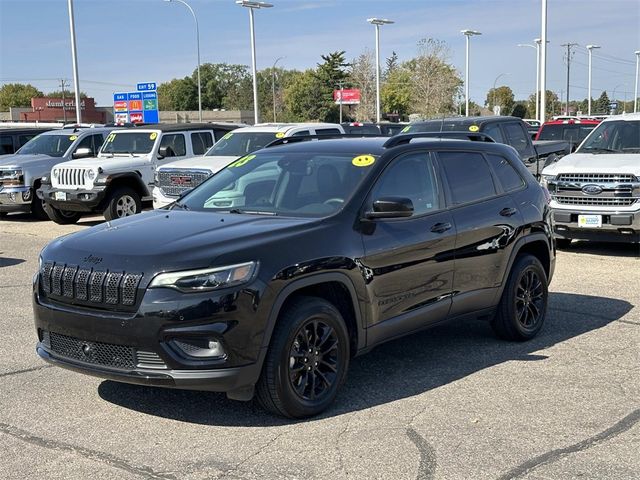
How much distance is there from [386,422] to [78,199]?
11.6 meters

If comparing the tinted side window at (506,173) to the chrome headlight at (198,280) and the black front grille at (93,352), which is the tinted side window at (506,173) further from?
the black front grille at (93,352)

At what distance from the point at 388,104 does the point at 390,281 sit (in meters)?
87.1

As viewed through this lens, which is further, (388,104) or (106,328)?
(388,104)

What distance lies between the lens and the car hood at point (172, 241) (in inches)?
175

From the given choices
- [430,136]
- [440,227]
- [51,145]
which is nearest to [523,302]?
[440,227]

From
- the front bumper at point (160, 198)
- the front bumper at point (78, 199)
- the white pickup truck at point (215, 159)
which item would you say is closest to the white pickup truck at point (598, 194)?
the white pickup truck at point (215, 159)

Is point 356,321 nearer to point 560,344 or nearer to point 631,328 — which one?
point 560,344

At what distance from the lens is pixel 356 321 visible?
16.8 ft

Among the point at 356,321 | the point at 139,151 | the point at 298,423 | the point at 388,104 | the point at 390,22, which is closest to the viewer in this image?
the point at 298,423

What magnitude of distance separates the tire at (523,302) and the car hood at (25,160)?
13.0 meters

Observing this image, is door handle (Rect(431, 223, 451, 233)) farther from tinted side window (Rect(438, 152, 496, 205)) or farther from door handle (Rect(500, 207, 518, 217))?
door handle (Rect(500, 207, 518, 217))

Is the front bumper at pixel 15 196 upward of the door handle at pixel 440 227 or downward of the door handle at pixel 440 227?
downward

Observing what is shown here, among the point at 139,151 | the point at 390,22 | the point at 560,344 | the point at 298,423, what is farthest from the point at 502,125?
the point at 390,22

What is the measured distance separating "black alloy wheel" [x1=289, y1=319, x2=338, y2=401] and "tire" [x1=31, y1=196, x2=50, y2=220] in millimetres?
13500
